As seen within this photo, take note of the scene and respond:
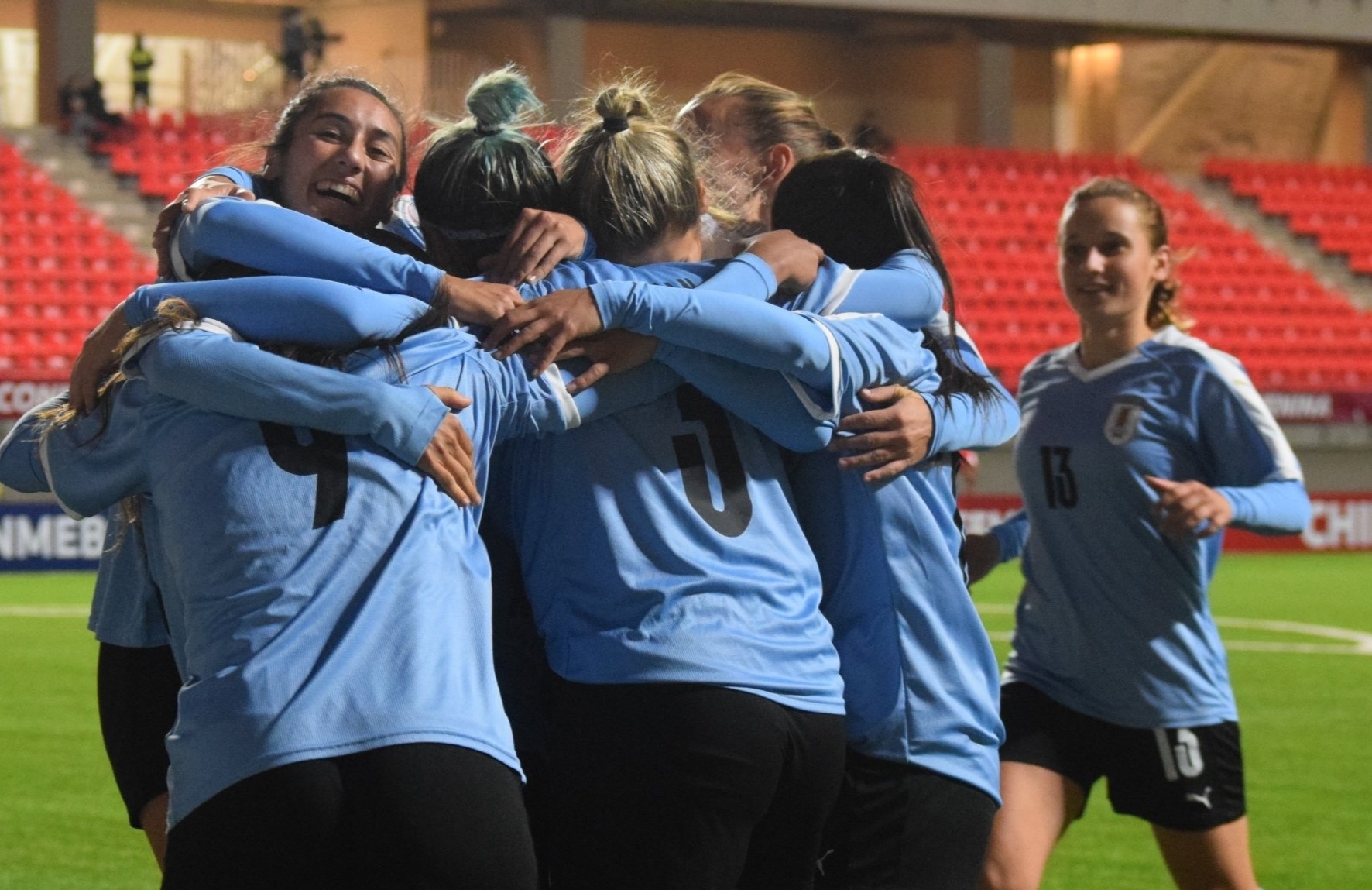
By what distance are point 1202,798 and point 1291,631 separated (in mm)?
8272

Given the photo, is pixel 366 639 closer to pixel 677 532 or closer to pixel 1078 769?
pixel 677 532

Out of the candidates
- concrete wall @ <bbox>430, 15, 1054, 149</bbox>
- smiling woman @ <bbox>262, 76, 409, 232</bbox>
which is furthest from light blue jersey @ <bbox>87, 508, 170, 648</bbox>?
concrete wall @ <bbox>430, 15, 1054, 149</bbox>

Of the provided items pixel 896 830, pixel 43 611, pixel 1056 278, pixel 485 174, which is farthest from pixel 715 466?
pixel 1056 278

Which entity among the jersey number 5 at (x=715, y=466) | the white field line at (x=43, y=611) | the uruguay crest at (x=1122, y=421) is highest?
the jersey number 5 at (x=715, y=466)

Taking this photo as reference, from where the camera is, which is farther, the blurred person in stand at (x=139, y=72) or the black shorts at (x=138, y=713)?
the blurred person in stand at (x=139, y=72)

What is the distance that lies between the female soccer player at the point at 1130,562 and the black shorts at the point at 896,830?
1.10 m

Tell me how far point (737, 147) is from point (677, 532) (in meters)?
1.16

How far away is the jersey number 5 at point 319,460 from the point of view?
7.45 feet

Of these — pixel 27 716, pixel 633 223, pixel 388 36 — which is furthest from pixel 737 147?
pixel 388 36

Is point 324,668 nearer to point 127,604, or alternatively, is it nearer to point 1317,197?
point 127,604

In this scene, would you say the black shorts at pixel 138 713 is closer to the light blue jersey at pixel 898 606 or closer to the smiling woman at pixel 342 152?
the smiling woman at pixel 342 152

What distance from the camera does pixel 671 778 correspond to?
2.48 metres

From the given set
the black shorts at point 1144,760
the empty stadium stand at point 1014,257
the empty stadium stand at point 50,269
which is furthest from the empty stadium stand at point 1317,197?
the black shorts at point 1144,760

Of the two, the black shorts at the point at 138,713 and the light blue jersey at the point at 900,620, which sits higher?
the light blue jersey at the point at 900,620
